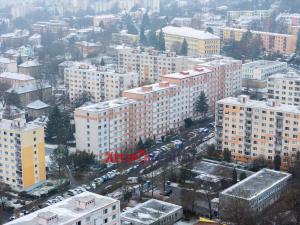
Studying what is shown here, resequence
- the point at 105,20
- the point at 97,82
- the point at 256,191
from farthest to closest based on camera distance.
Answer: the point at 105,20, the point at 97,82, the point at 256,191

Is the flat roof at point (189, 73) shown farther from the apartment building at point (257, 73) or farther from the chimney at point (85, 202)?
the chimney at point (85, 202)

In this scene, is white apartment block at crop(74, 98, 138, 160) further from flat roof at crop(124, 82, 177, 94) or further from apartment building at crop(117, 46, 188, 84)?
apartment building at crop(117, 46, 188, 84)

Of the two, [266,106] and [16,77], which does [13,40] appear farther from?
[266,106]

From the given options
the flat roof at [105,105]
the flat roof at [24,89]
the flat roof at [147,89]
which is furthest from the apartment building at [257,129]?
the flat roof at [24,89]

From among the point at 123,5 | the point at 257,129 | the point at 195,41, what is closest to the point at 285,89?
the point at 257,129

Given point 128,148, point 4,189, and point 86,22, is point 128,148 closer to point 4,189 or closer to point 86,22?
point 4,189

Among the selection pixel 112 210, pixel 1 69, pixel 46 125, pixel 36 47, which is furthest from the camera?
pixel 36 47

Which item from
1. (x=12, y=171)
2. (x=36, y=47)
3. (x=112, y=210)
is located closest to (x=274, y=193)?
(x=112, y=210)
